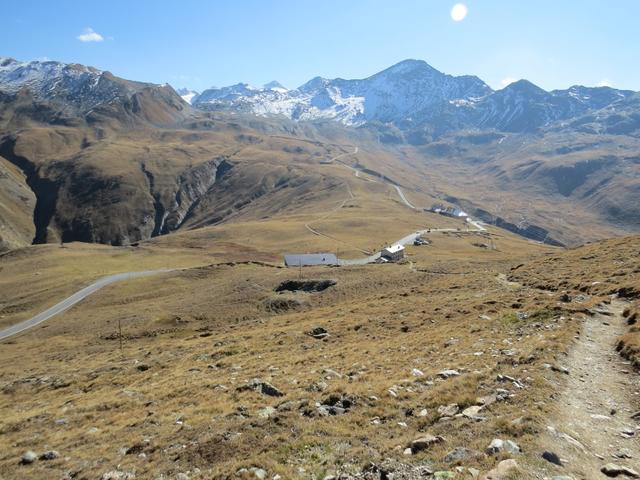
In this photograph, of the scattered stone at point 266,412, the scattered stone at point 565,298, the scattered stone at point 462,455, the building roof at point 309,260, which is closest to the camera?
the scattered stone at point 462,455

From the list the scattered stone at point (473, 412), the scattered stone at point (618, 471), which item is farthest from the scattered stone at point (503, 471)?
the scattered stone at point (473, 412)

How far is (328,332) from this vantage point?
3662 centimetres

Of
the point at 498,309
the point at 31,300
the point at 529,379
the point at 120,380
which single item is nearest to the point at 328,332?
the point at 498,309

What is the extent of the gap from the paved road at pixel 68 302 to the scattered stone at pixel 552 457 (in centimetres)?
8270

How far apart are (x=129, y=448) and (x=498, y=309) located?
27.5m

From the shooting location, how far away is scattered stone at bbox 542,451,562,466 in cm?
1172

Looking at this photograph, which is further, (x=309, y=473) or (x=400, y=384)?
(x=400, y=384)

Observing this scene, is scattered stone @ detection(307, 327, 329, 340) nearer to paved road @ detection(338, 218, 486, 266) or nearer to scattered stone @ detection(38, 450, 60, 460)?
scattered stone @ detection(38, 450, 60, 460)

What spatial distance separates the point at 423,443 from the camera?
1326 cm

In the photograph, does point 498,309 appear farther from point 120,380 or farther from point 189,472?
point 120,380

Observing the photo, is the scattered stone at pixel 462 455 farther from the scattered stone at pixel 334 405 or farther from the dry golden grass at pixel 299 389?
the scattered stone at pixel 334 405

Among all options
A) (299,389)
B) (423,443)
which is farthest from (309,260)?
(423,443)

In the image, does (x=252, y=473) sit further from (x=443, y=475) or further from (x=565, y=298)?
(x=565, y=298)

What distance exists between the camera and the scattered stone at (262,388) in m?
20.6
